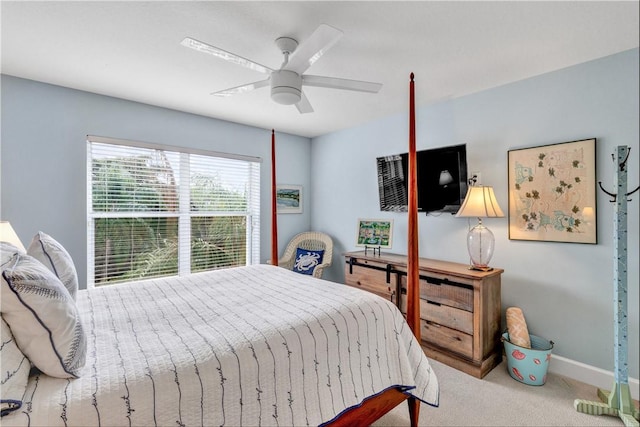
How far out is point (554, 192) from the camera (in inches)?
91.4

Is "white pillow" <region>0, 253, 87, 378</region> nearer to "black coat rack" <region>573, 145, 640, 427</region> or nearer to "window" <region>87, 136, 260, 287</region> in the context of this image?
"window" <region>87, 136, 260, 287</region>

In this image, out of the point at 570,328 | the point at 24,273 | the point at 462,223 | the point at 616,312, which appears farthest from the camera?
the point at 462,223

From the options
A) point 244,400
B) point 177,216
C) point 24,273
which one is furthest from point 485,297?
point 177,216

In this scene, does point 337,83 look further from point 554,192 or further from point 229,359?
point 554,192

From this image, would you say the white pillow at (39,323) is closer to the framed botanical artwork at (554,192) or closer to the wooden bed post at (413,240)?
the wooden bed post at (413,240)

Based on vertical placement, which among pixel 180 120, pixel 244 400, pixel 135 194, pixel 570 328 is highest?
pixel 180 120

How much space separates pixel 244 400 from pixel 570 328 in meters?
2.53

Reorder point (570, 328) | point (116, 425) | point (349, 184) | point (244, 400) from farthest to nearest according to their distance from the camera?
point (349, 184)
point (570, 328)
point (244, 400)
point (116, 425)

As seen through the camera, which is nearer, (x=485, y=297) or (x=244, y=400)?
(x=244, y=400)

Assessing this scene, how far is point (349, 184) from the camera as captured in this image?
159 inches

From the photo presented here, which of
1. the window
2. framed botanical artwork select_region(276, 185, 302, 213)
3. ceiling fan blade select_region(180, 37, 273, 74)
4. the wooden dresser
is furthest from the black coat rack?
the window

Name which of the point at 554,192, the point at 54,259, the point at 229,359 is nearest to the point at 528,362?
the point at 554,192

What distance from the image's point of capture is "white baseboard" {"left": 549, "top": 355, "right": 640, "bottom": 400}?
2.02 m

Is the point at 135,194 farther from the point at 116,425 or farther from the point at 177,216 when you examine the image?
the point at 116,425
